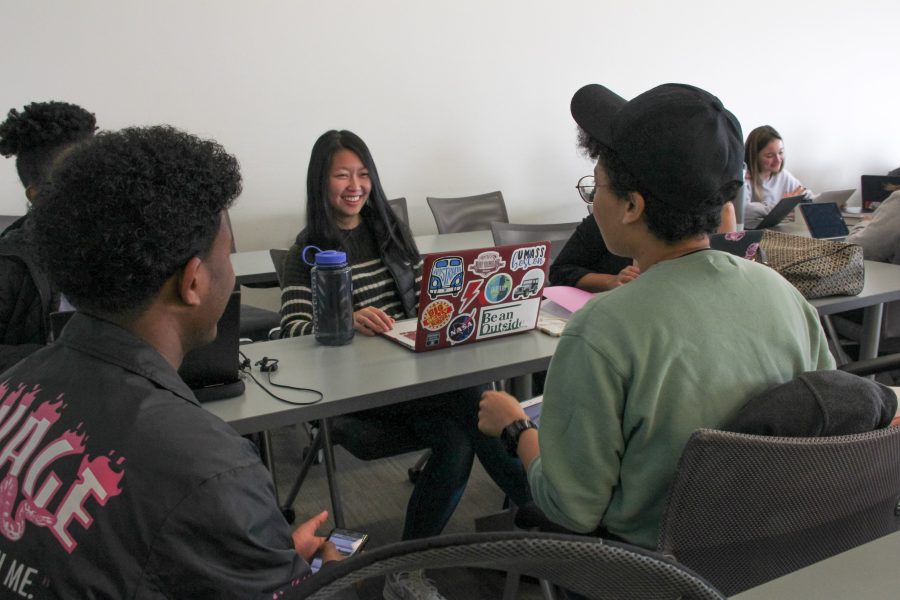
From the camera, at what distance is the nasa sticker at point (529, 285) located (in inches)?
69.1

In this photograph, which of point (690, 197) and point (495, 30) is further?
point (495, 30)

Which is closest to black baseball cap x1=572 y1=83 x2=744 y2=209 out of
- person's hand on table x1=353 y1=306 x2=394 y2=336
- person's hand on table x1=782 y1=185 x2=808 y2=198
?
person's hand on table x1=353 y1=306 x2=394 y2=336

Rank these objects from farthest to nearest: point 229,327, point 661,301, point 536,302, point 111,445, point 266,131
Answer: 1. point 266,131
2. point 536,302
3. point 229,327
4. point 661,301
5. point 111,445

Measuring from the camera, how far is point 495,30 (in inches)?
189

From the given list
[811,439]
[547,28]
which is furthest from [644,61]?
[811,439]

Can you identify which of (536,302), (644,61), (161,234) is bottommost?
(536,302)

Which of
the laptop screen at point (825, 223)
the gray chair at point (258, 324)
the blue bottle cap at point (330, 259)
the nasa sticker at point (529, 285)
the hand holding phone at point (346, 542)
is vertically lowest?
the gray chair at point (258, 324)

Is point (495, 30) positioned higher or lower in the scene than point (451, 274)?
higher

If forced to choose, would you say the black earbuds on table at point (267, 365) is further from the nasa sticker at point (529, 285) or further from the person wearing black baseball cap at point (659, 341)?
the person wearing black baseball cap at point (659, 341)

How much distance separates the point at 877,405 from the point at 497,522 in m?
1.53

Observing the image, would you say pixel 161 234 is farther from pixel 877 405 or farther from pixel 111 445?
pixel 877 405

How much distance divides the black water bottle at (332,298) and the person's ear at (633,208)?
2.79 feet

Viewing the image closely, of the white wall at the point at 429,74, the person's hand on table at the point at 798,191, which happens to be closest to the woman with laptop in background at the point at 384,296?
the white wall at the point at 429,74

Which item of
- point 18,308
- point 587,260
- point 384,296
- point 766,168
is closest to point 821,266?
point 587,260
